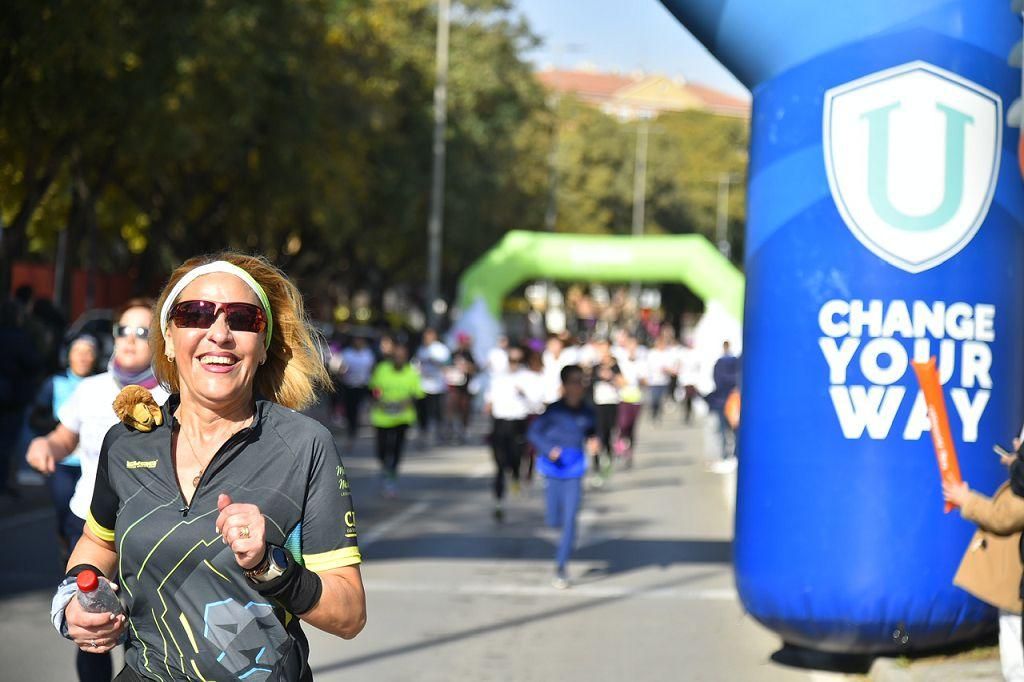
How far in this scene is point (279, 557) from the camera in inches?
122

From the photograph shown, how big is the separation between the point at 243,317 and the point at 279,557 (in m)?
0.58

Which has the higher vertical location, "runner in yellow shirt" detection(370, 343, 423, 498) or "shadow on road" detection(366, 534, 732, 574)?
"runner in yellow shirt" detection(370, 343, 423, 498)

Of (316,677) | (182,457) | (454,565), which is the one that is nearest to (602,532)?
(454,565)

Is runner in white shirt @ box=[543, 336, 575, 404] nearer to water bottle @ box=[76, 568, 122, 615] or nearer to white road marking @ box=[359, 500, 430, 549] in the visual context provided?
white road marking @ box=[359, 500, 430, 549]

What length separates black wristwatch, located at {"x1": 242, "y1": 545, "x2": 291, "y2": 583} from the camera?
305 centimetres

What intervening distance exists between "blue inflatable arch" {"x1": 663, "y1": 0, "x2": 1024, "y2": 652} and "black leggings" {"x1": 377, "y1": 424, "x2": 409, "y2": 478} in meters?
8.58

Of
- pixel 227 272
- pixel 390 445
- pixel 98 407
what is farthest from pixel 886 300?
pixel 390 445

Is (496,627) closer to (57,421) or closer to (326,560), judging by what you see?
(57,421)

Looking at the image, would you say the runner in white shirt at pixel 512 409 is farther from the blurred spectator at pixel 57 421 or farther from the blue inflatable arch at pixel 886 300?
the blue inflatable arch at pixel 886 300

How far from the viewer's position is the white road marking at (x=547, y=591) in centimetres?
1086

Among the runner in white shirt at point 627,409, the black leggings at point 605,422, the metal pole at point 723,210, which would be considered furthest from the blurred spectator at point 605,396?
the metal pole at point 723,210

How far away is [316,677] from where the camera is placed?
809cm

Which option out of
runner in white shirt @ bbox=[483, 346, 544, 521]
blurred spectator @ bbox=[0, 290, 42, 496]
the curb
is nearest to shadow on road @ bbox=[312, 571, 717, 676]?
the curb

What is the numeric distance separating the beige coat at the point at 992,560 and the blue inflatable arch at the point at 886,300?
1.38 metres
